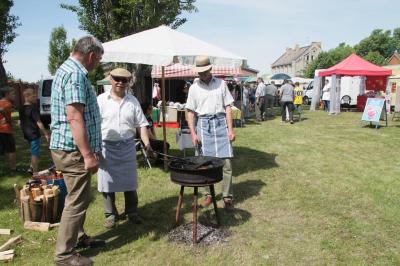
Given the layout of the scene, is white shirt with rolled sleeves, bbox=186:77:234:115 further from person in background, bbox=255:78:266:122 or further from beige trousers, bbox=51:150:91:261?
person in background, bbox=255:78:266:122

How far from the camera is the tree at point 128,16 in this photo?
61.8 ft

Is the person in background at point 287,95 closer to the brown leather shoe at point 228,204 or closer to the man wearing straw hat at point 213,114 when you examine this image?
the man wearing straw hat at point 213,114

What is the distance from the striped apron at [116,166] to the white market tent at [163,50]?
204cm

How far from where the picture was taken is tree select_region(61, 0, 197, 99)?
18844 millimetres

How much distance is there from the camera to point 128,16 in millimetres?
19875

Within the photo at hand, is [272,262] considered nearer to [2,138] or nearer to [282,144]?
[2,138]

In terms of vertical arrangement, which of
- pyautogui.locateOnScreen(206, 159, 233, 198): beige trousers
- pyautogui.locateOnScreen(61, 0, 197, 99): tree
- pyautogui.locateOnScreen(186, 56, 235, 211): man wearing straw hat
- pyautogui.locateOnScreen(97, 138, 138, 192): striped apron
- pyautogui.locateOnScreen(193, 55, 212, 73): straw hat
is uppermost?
pyautogui.locateOnScreen(61, 0, 197, 99): tree

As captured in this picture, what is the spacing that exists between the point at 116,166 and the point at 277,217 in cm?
228

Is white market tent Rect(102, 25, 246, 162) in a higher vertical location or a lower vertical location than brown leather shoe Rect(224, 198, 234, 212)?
higher

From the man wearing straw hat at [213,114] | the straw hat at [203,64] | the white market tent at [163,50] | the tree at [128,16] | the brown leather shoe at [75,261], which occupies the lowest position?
the brown leather shoe at [75,261]

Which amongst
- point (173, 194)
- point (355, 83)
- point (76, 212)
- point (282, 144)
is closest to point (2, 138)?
point (173, 194)

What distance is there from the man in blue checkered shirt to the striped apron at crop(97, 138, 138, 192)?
895 mm

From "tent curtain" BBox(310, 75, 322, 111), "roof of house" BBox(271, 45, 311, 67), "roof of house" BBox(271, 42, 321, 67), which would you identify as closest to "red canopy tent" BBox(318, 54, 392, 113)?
"tent curtain" BBox(310, 75, 322, 111)

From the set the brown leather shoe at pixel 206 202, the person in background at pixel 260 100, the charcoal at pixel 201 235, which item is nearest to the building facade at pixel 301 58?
the person in background at pixel 260 100
